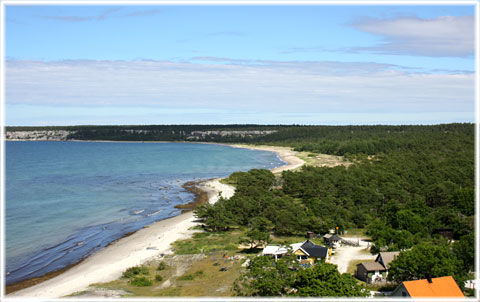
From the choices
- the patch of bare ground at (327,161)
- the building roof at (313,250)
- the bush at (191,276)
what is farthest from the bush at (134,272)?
the patch of bare ground at (327,161)

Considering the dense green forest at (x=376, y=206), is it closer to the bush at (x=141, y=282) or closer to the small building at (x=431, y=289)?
the small building at (x=431, y=289)

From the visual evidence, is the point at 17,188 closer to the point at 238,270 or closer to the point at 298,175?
the point at 298,175

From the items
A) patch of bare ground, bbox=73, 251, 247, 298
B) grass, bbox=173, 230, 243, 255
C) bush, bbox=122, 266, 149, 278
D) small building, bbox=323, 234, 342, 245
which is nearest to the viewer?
patch of bare ground, bbox=73, 251, 247, 298

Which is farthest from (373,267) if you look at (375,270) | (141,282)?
(141,282)

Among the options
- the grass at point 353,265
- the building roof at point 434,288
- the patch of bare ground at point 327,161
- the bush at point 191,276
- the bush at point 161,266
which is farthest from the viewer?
the patch of bare ground at point 327,161

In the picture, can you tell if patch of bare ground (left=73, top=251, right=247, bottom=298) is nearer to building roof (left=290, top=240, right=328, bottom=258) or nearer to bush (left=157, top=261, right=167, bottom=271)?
bush (left=157, top=261, right=167, bottom=271)

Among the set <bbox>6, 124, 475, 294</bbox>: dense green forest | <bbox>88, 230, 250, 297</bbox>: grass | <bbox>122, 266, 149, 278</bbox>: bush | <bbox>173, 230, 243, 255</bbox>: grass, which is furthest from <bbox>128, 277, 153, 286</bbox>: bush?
<bbox>6, 124, 475, 294</bbox>: dense green forest
